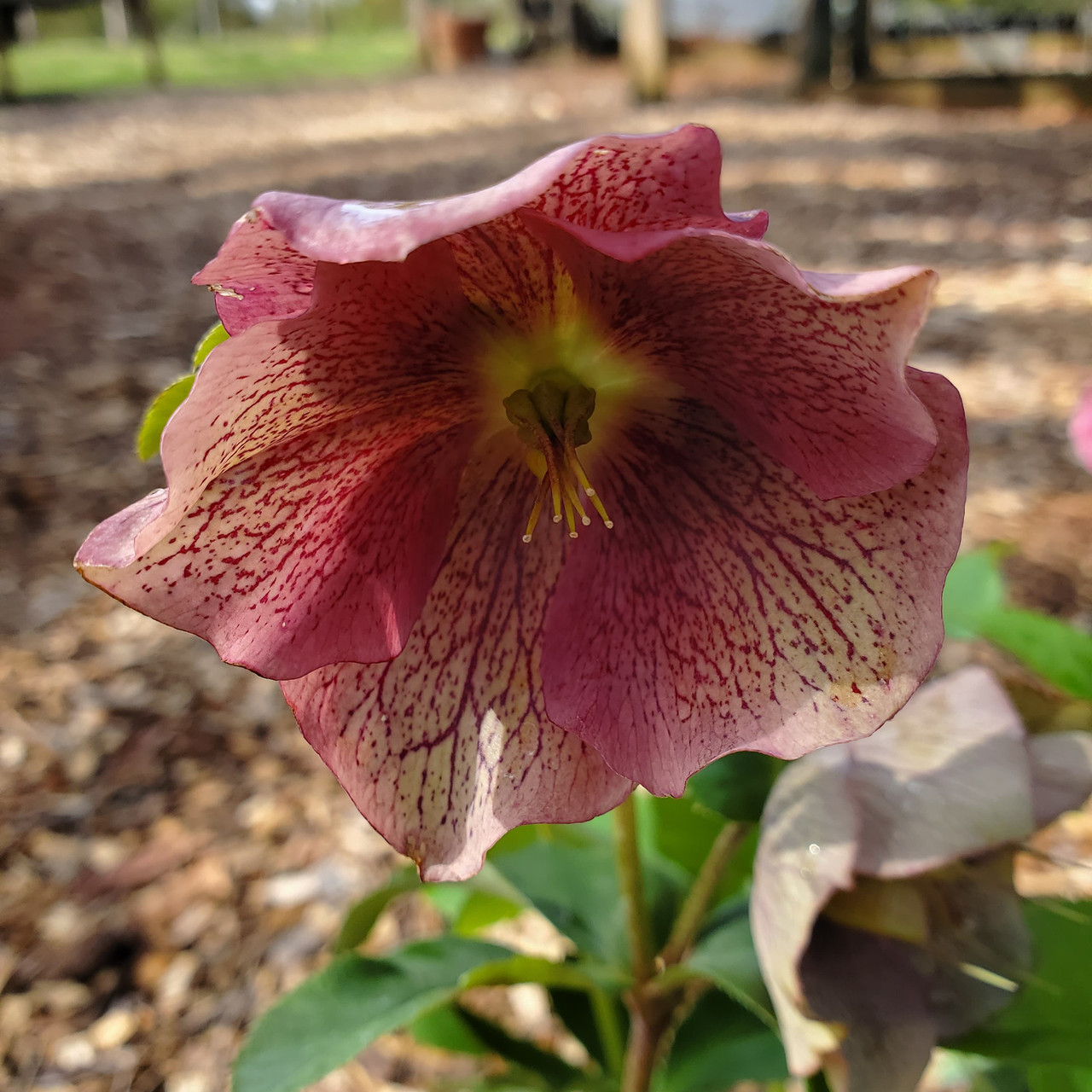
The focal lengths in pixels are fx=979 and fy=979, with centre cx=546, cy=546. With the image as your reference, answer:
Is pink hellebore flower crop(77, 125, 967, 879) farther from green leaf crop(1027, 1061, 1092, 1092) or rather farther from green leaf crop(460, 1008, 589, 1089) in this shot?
green leaf crop(460, 1008, 589, 1089)

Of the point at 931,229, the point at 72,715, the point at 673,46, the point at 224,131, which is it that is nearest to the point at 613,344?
the point at 72,715

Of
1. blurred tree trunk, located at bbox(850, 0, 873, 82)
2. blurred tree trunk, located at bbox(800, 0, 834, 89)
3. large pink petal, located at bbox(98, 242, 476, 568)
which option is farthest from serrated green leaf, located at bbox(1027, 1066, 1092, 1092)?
blurred tree trunk, located at bbox(850, 0, 873, 82)

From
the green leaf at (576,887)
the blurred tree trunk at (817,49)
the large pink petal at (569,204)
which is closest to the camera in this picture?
the large pink petal at (569,204)

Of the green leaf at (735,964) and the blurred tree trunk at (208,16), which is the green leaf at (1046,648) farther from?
the blurred tree trunk at (208,16)

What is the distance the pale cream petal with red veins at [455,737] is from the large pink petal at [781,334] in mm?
119

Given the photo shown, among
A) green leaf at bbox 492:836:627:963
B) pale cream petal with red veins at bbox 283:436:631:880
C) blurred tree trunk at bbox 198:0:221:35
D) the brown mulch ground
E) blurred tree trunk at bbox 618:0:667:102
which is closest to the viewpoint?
pale cream petal with red veins at bbox 283:436:631:880

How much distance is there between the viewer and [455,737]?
0.38 meters

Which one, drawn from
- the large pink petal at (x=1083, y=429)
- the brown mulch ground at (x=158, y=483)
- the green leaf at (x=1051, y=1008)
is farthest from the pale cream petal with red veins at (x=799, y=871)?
the brown mulch ground at (x=158, y=483)

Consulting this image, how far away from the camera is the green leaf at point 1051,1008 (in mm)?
427

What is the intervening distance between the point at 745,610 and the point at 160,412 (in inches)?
9.2

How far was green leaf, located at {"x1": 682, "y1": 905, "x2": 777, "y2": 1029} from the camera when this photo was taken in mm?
455

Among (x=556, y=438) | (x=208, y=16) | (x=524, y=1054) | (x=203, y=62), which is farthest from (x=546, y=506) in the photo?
(x=208, y=16)

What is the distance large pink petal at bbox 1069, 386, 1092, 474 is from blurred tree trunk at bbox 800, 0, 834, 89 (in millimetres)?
5288

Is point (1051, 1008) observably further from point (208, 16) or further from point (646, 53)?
point (208, 16)
